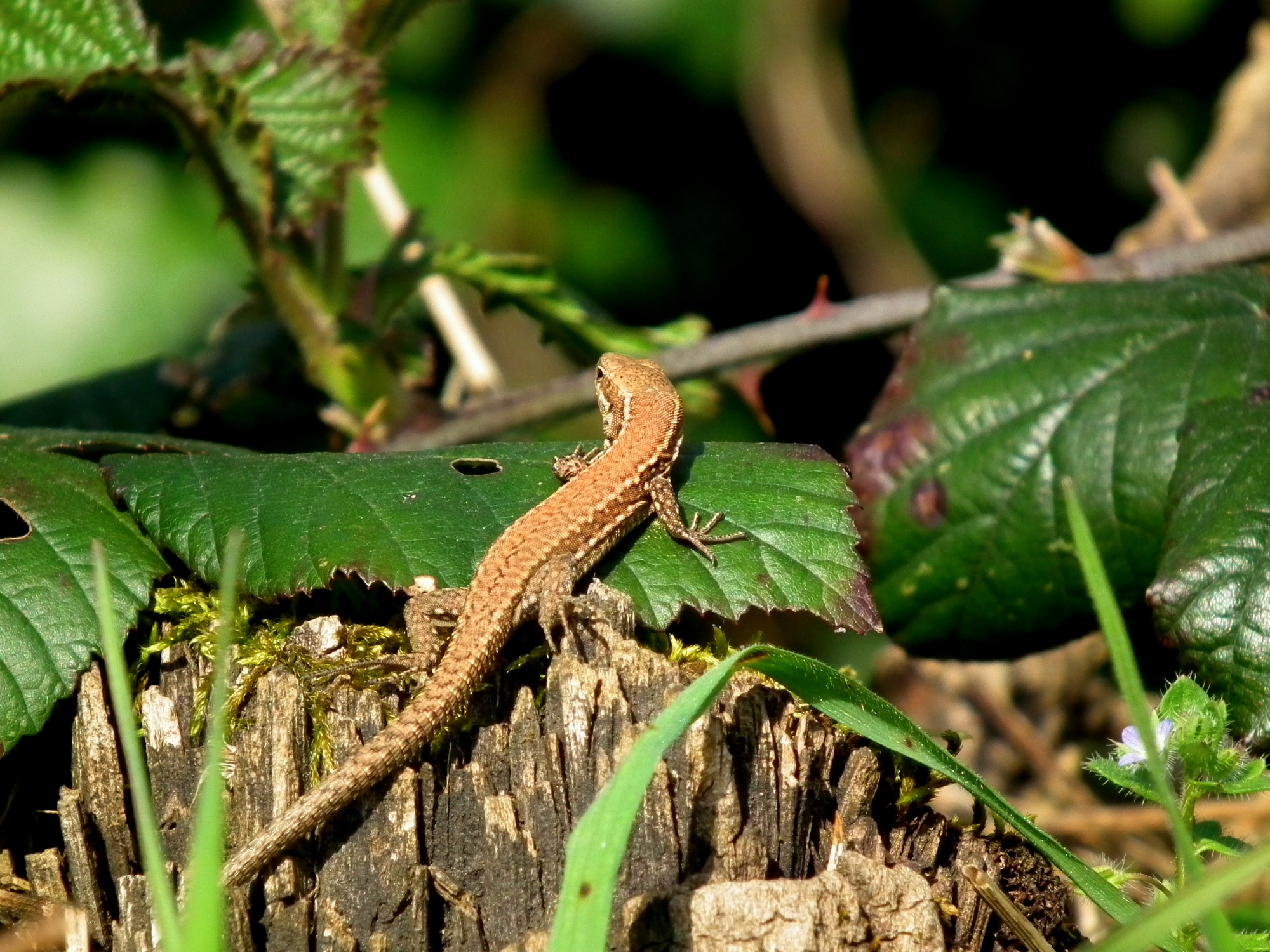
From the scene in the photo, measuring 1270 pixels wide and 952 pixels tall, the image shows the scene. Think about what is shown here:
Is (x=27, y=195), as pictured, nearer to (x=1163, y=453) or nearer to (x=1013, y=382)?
(x=1013, y=382)

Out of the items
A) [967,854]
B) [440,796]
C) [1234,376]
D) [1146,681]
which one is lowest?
[1146,681]

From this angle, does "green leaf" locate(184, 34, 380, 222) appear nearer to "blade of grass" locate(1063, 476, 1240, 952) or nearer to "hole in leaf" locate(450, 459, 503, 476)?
"hole in leaf" locate(450, 459, 503, 476)

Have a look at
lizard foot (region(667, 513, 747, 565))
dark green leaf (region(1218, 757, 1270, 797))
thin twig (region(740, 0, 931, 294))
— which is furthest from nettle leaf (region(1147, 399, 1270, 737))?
thin twig (region(740, 0, 931, 294))

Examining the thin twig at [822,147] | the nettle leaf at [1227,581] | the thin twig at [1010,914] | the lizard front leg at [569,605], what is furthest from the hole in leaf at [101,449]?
the thin twig at [822,147]

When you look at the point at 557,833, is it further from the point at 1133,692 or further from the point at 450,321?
the point at 450,321

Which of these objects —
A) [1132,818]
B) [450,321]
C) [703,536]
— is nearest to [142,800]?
[703,536]

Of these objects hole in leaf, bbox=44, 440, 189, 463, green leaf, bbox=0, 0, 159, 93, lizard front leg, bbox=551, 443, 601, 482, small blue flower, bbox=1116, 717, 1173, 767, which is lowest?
small blue flower, bbox=1116, 717, 1173, 767

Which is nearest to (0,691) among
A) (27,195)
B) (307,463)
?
(307,463)
